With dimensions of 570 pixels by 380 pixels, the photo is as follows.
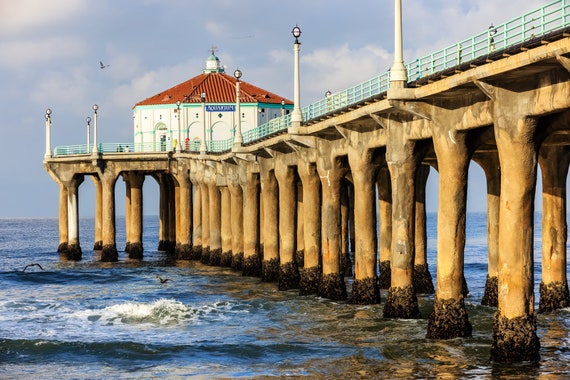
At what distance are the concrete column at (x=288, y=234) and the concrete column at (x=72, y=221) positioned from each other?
96.2 feet

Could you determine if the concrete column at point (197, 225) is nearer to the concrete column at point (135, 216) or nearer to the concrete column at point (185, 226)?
the concrete column at point (185, 226)

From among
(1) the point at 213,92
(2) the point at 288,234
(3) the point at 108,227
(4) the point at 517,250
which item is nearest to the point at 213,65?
(1) the point at 213,92

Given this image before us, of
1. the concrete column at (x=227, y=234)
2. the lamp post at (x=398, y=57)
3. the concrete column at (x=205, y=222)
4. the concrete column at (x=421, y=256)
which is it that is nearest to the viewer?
the lamp post at (x=398, y=57)

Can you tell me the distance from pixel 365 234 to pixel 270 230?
15.3 m

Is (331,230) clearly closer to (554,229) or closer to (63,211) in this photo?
(554,229)

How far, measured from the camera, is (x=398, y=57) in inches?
1303

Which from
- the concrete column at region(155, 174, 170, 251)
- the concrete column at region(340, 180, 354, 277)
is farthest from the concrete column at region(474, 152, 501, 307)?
the concrete column at region(155, 174, 170, 251)

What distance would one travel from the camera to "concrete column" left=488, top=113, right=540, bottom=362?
26.0m

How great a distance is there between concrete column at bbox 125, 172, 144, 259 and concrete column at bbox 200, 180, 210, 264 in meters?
6.50

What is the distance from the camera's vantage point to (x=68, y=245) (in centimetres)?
7731

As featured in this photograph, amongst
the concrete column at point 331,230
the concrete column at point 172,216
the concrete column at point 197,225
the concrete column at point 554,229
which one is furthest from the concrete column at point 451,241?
the concrete column at point 172,216

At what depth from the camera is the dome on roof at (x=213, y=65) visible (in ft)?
323

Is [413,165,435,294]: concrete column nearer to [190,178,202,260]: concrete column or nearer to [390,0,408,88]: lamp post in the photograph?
[390,0,408,88]: lamp post

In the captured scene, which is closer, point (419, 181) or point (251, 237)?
point (419, 181)
